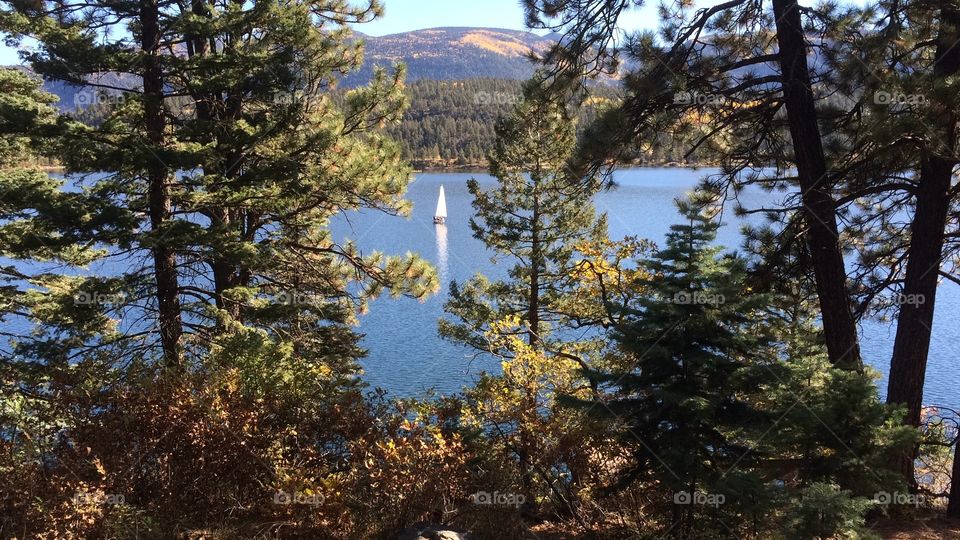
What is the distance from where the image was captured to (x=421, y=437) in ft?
20.5

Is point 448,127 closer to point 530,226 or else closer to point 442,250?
point 442,250

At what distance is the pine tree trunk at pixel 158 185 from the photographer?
8.88m

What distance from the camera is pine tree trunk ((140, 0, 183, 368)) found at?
8875 mm

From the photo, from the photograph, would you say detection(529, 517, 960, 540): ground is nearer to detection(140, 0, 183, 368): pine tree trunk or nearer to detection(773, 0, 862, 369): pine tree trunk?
detection(773, 0, 862, 369): pine tree trunk

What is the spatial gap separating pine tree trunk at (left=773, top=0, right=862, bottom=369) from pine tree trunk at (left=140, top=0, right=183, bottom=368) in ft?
25.9

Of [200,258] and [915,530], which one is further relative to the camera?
[200,258]

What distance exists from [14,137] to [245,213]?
334 centimetres

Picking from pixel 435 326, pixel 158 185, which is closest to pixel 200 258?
pixel 158 185

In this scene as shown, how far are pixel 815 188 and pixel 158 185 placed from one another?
856 centimetres

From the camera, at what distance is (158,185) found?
909cm

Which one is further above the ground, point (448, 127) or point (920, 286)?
point (448, 127)

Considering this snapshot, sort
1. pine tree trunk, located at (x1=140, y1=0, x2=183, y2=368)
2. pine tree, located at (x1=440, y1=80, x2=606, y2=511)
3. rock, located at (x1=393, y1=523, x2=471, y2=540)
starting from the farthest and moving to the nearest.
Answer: pine tree, located at (x1=440, y1=80, x2=606, y2=511) → pine tree trunk, located at (x1=140, y1=0, x2=183, y2=368) → rock, located at (x1=393, y1=523, x2=471, y2=540)

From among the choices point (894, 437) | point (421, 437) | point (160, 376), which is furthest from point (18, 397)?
point (894, 437)

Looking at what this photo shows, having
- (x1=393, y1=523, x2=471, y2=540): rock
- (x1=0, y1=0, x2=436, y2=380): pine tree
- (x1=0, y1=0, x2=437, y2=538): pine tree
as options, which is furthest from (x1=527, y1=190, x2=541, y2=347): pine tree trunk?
(x1=393, y1=523, x2=471, y2=540): rock
